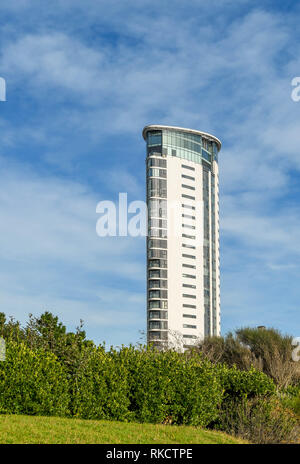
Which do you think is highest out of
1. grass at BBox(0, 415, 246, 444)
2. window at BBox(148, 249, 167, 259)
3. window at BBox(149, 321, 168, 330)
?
window at BBox(148, 249, 167, 259)

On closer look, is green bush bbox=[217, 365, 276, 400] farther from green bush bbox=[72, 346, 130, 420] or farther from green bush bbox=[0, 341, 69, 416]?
green bush bbox=[0, 341, 69, 416]

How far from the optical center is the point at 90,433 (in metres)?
13.8

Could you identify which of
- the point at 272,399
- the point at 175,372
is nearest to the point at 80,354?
the point at 175,372

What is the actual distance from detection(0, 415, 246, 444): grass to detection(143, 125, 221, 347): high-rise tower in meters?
81.8

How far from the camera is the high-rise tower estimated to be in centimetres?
10000

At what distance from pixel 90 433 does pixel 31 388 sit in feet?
14.6

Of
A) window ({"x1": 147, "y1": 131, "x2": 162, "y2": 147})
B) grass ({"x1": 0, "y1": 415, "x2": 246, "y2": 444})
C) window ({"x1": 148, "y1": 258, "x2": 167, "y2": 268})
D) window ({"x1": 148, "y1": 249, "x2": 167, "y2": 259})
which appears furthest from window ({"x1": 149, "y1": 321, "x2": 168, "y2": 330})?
grass ({"x1": 0, "y1": 415, "x2": 246, "y2": 444})

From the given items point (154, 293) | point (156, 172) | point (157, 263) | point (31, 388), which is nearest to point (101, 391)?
point (31, 388)

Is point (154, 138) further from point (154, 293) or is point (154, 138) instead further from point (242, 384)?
point (242, 384)

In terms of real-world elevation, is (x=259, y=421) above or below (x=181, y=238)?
below

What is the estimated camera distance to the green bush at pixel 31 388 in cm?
1739

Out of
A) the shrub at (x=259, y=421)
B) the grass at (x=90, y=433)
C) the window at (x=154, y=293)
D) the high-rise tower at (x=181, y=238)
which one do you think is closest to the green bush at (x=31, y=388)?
the grass at (x=90, y=433)
